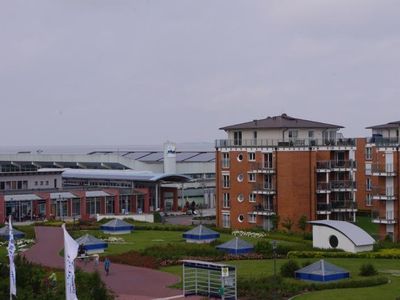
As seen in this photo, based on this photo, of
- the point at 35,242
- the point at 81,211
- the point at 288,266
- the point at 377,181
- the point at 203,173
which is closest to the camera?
the point at 288,266

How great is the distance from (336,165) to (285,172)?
13.7 feet

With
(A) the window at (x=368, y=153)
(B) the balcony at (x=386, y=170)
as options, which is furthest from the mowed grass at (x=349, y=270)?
(A) the window at (x=368, y=153)

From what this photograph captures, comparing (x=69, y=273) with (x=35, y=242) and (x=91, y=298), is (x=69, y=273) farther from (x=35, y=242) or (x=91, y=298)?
(x=35, y=242)

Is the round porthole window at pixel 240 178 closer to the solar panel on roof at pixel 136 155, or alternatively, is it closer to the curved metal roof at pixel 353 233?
the curved metal roof at pixel 353 233

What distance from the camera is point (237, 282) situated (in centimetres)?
3747

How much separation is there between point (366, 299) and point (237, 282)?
6020mm

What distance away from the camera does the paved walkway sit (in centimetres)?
3725

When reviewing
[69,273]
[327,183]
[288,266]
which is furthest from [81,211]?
[69,273]

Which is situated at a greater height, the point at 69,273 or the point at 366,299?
the point at 69,273

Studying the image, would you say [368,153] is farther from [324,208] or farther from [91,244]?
[91,244]

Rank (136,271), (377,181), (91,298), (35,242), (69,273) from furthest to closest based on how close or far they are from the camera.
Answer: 1. (377,181)
2. (35,242)
3. (136,271)
4. (91,298)
5. (69,273)

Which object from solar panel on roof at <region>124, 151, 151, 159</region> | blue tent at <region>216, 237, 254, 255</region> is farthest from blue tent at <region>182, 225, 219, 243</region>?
solar panel on roof at <region>124, 151, 151, 159</region>

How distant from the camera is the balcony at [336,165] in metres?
64.8

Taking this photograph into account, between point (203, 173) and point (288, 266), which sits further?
point (203, 173)
